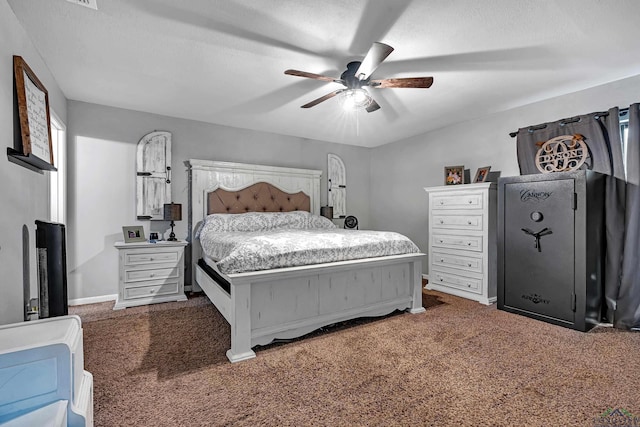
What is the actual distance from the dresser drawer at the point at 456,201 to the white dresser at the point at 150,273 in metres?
3.31

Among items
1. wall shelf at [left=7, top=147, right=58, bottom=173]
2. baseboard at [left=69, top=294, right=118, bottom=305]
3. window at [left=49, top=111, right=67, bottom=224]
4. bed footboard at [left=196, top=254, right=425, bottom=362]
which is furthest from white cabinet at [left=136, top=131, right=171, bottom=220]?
wall shelf at [left=7, top=147, right=58, bottom=173]

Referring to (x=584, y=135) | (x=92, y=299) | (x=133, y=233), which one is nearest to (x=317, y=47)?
(x=584, y=135)

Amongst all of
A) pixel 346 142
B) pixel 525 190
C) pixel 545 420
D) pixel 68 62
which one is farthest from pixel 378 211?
pixel 68 62

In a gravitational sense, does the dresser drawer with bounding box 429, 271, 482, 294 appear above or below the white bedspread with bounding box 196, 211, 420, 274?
below

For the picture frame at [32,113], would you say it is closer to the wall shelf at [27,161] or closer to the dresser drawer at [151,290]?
the wall shelf at [27,161]

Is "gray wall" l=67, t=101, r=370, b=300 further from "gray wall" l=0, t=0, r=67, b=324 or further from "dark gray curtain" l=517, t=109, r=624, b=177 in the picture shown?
"dark gray curtain" l=517, t=109, r=624, b=177

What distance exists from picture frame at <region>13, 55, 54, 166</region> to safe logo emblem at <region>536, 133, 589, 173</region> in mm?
4511

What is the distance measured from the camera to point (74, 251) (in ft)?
11.3

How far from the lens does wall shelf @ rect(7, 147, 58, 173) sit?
180 cm

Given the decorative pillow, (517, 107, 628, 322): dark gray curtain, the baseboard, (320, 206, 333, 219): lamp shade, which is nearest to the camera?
(517, 107, 628, 322): dark gray curtain

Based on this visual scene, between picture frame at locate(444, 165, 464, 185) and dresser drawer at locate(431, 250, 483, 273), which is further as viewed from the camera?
picture frame at locate(444, 165, 464, 185)

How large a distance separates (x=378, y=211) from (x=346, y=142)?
1.42m

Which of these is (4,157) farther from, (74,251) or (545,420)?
(545,420)

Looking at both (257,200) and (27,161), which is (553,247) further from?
(27,161)
